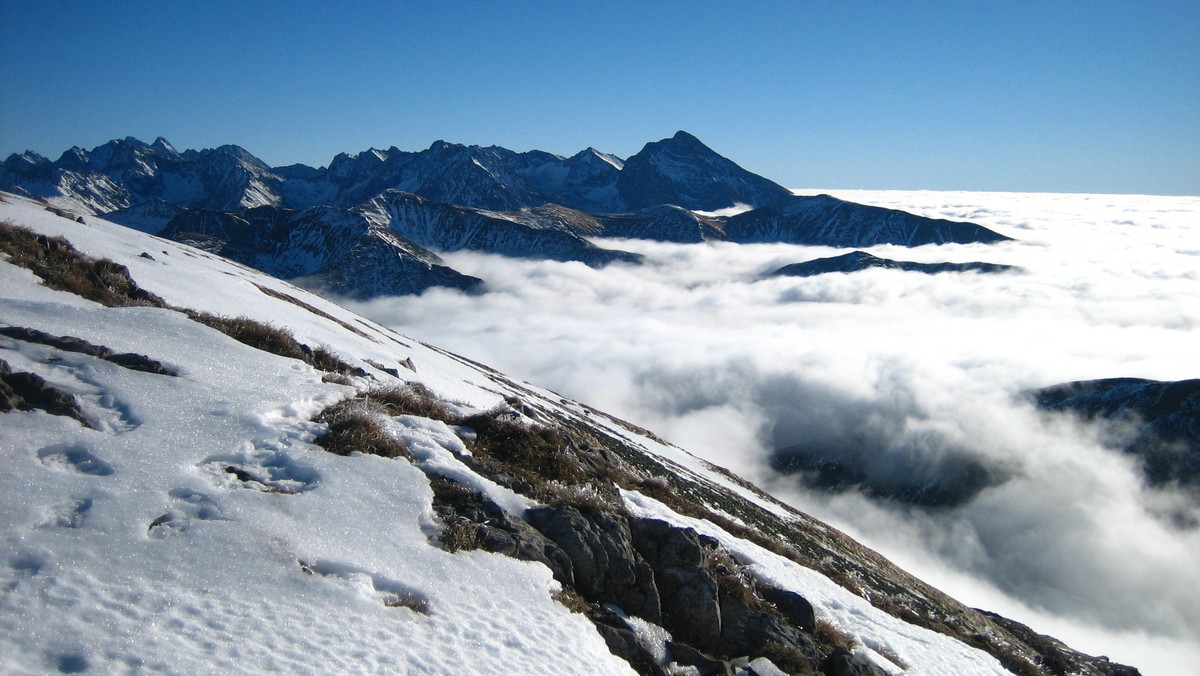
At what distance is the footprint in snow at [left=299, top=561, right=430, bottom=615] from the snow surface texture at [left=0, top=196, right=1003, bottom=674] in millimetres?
30

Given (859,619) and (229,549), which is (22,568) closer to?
(229,549)

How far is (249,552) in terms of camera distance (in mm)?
9180

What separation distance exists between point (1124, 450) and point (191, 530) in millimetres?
252158

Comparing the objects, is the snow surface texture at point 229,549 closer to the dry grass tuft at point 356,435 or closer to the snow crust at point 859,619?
the dry grass tuft at point 356,435

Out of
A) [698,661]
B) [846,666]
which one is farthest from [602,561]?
[846,666]

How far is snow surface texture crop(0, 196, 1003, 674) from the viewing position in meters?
7.57

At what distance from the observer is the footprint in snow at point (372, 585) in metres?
9.23

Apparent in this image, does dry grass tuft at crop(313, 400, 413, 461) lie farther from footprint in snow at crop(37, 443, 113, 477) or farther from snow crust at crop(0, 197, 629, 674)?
footprint in snow at crop(37, 443, 113, 477)

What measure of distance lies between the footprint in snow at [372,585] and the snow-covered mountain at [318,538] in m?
0.04

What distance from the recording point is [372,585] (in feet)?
30.9

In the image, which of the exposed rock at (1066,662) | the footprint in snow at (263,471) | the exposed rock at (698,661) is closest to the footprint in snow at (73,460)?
the footprint in snow at (263,471)

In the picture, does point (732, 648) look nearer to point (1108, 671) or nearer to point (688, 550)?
point (688, 550)

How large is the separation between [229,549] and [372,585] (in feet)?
7.29

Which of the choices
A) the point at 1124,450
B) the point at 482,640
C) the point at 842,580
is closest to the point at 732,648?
the point at 482,640
